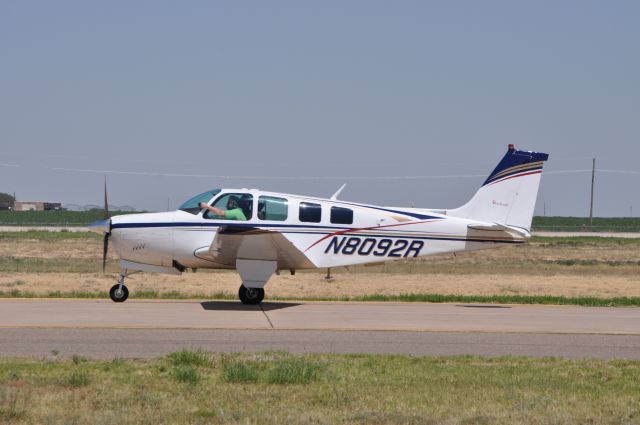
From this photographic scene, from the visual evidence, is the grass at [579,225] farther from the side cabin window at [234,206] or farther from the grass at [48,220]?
the side cabin window at [234,206]

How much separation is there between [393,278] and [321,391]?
20845 mm

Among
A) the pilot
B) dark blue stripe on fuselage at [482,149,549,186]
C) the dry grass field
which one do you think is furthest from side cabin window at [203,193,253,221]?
dark blue stripe on fuselage at [482,149,549,186]

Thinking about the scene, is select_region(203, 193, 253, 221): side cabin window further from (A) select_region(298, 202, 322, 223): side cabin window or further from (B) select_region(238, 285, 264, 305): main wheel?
(B) select_region(238, 285, 264, 305): main wheel

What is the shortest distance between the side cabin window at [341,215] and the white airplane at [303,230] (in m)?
0.02

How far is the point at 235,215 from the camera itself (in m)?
18.3

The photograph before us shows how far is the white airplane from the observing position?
60.4 feet

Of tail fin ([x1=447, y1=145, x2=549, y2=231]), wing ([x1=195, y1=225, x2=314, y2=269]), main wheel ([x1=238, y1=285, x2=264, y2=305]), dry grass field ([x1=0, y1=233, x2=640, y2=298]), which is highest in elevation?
tail fin ([x1=447, y1=145, x2=549, y2=231])

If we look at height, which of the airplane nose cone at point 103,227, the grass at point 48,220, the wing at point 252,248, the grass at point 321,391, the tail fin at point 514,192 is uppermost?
the tail fin at point 514,192

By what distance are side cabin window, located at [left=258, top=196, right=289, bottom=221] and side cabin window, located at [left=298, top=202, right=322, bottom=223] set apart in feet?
1.04

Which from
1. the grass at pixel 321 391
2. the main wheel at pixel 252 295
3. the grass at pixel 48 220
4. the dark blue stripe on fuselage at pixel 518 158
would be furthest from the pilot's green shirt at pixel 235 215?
the grass at pixel 48 220

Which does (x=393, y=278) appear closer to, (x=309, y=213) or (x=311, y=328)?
(x=309, y=213)

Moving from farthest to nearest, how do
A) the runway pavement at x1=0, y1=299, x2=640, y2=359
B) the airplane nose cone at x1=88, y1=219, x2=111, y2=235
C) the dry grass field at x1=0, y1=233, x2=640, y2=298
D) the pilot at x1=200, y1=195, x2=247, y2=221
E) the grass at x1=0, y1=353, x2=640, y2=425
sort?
the dry grass field at x1=0, y1=233, x2=640, y2=298
the airplane nose cone at x1=88, y1=219, x2=111, y2=235
the pilot at x1=200, y1=195, x2=247, y2=221
the runway pavement at x1=0, y1=299, x2=640, y2=359
the grass at x1=0, y1=353, x2=640, y2=425

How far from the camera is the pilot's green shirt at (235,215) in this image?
18328 mm

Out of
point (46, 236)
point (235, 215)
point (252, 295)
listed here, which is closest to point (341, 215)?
point (235, 215)
